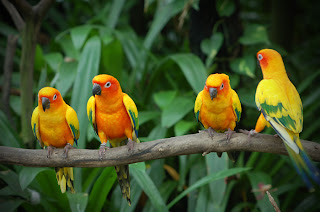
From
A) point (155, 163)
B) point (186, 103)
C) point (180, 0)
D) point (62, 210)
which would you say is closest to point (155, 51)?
point (180, 0)

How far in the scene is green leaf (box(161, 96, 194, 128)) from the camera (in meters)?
2.61

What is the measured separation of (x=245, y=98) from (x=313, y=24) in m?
2.94

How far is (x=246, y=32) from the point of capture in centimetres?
305

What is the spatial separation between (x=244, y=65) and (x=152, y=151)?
1.54 m

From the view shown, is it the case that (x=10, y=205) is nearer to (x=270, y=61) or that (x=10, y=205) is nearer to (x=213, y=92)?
(x=213, y=92)

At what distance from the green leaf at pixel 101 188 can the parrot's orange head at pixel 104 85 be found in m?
0.71

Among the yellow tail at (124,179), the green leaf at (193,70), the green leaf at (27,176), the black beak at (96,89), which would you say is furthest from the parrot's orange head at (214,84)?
the green leaf at (27,176)

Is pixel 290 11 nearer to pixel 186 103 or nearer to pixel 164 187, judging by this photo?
pixel 186 103

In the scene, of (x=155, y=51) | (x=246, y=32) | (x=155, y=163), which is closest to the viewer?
(x=155, y=163)

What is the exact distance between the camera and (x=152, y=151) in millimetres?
1643

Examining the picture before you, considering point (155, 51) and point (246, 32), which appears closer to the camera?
point (246, 32)

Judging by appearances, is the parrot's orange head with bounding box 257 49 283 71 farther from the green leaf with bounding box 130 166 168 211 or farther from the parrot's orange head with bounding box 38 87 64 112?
the green leaf with bounding box 130 166 168 211

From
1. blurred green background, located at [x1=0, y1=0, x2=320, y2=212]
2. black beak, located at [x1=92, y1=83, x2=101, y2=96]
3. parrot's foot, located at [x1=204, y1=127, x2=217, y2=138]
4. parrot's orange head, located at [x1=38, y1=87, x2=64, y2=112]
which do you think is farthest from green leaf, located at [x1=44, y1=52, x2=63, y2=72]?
parrot's foot, located at [x1=204, y1=127, x2=217, y2=138]

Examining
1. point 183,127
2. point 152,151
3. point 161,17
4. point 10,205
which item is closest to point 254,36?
point 161,17
